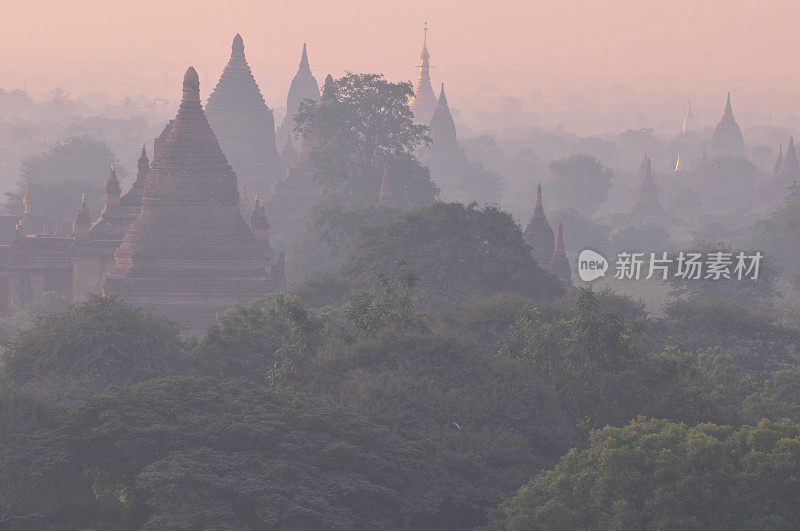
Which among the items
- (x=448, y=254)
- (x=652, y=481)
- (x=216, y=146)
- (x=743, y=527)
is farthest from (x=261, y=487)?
(x=216, y=146)

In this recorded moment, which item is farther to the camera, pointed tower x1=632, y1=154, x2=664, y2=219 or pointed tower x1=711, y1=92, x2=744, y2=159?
pointed tower x1=711, y1=92, x2=744, y2=159

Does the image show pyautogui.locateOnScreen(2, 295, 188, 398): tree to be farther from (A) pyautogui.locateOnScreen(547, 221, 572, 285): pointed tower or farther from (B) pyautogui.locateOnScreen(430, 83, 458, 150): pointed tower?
(B) pyautogui.locateOnScreen(430, 83, 458, 150): pointed tower

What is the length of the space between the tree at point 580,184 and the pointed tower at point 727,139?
31807 mm

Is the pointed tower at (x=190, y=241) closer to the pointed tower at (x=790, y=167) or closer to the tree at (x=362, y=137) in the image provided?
the tree at (x=362, y=137)

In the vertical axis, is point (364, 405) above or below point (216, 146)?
below

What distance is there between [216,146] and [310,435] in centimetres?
2642

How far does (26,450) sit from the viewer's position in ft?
62.1

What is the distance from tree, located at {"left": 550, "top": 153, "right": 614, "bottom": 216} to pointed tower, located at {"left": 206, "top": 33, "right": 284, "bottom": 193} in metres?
58.6

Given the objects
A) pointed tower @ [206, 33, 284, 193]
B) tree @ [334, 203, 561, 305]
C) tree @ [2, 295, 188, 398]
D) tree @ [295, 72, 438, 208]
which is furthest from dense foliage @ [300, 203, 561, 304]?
pointed tower @ [206, 33, 284, 193]

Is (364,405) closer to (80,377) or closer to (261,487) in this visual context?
(261,487)

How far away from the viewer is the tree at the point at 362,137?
207 feet

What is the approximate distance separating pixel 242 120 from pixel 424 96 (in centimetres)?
5788

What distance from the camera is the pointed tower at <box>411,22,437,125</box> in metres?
128

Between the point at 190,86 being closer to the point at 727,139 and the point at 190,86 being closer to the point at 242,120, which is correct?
the point at 242,120
